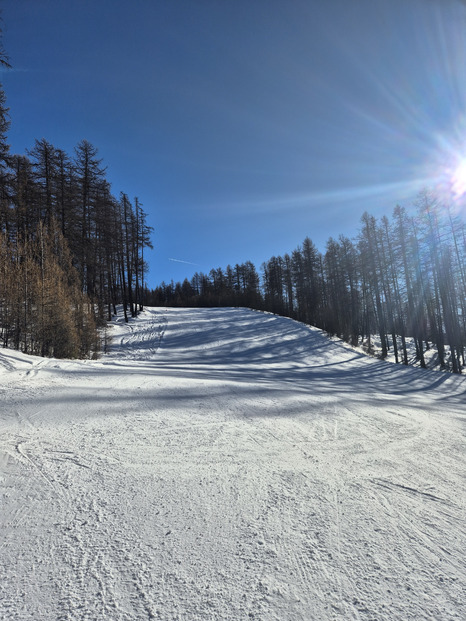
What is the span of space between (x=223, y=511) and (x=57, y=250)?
15139 mm

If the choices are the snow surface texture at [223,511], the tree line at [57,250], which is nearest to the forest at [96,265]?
the tree line at [57,250]

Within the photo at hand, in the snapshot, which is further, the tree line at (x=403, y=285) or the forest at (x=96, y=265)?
the tree line at (x=403, y=285)

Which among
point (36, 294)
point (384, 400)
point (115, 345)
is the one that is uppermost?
point (36, 294)

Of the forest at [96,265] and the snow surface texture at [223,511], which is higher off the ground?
the forest at [96,265]

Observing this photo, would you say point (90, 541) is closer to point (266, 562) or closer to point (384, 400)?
point (266, 562)

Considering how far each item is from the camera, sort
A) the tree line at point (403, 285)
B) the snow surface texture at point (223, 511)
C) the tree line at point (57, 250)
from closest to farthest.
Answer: the snow surface texture at point (223, 511), the tree line at point (57, 250), the tree line at point (403, 285)

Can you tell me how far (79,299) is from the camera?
12.8 metres

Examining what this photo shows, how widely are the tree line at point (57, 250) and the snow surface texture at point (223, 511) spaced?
5587mm

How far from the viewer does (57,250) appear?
1361 centimetres

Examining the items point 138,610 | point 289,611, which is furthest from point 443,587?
point 138,610

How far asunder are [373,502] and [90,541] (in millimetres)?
2223

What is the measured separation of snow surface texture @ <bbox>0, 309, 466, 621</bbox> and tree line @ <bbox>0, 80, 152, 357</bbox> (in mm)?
5587

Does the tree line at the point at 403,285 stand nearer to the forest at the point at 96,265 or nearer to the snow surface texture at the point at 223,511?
the forest at the point at 96,265

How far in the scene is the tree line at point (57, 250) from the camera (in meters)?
9.34
